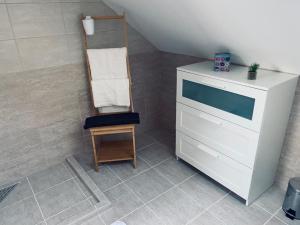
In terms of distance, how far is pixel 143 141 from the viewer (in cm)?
283

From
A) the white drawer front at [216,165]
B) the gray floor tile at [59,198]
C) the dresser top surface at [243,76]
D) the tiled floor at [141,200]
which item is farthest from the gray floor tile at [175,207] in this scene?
the dresser top surface at [243,76]

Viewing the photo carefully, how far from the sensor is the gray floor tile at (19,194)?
1989 millimetres

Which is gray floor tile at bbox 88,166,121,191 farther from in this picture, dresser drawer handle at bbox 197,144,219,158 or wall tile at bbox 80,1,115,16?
wall tile at bbox 80,1,115,16

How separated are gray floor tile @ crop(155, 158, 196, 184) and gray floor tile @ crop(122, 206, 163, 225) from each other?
423 mm

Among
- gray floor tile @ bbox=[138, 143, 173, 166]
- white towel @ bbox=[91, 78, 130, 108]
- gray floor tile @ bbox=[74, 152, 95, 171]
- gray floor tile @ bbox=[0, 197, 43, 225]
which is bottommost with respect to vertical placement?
gray floor tile @ bbox=[0, 197, 43, 225]

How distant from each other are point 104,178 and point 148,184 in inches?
16.5

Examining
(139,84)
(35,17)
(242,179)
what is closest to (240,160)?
(242,179)

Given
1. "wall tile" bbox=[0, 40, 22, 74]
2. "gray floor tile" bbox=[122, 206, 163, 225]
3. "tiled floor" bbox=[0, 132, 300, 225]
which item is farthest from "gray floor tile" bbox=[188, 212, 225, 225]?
"wall tile" bbox=[0, 40, 22, 74]

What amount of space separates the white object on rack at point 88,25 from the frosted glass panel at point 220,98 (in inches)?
35.7

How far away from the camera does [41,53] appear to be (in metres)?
2.06

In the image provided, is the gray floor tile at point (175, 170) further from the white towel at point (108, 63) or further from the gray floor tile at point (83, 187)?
the white towel at point (108, 63)

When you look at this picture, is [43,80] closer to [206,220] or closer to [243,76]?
[243,76]

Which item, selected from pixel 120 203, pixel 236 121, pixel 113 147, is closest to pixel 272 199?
pixel 236 121

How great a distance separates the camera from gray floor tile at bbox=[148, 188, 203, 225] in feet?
5.87
